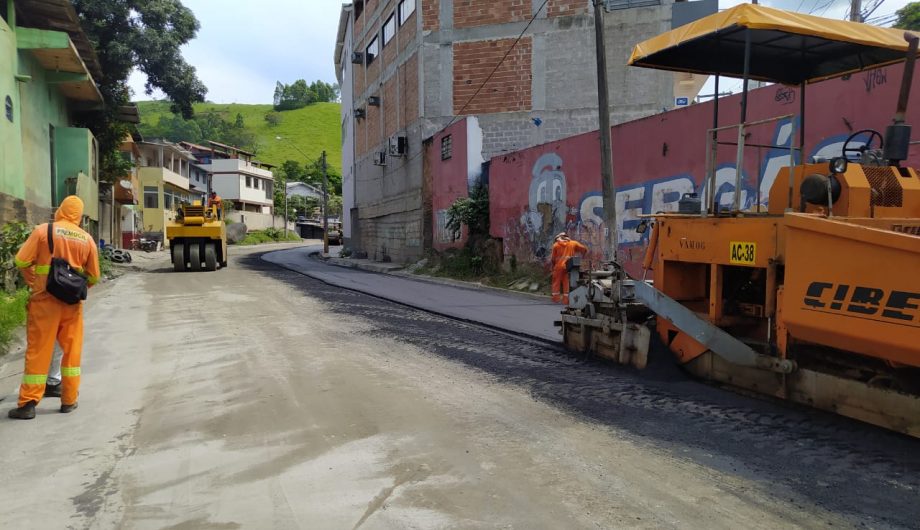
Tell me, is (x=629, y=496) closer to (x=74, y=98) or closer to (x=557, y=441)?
(x=557, y=441)

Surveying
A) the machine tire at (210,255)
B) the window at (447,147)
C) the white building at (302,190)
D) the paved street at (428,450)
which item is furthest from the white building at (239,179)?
the paved street at (428,450)

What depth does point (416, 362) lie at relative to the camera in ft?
24.2

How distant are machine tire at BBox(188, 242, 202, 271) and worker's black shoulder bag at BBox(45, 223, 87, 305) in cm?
1942

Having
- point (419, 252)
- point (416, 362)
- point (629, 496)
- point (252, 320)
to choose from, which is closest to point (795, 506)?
point (629, 496)

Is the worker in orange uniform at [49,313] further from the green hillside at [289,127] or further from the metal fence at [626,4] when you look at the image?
the green hillside at [289,127]

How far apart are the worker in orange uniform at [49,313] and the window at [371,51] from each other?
30.7m

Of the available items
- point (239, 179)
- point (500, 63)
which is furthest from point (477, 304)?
point (239, 179)

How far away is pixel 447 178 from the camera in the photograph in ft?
81.2

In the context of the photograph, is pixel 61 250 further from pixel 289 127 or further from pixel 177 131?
pixel 289 127

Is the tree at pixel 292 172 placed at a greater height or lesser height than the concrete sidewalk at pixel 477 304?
greater

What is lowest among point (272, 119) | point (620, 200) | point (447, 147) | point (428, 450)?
point (428, 450)

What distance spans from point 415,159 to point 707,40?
905 inches

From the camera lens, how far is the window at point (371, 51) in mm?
34812

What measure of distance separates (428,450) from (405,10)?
27.7m
